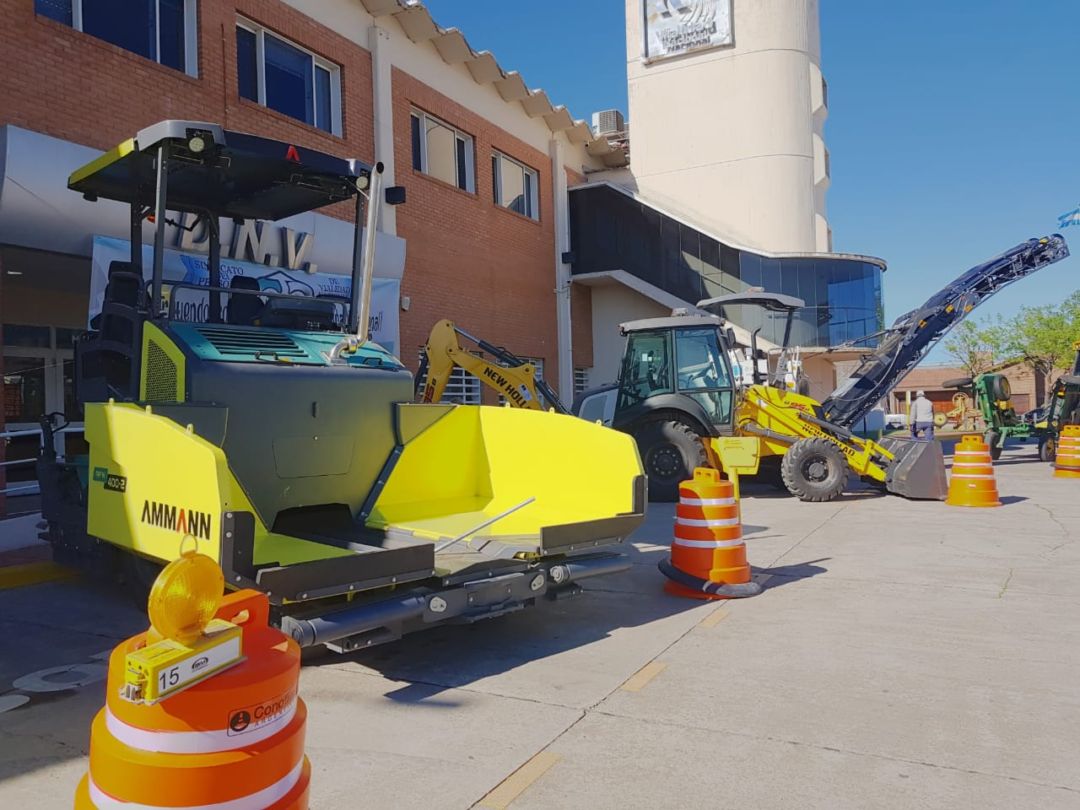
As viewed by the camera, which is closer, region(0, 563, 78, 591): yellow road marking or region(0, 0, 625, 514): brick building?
region(0, 563, 78, 591): yellow road marking

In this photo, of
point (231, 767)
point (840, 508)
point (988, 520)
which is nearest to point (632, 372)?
point (840, 508)

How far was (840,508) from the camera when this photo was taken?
433 inches

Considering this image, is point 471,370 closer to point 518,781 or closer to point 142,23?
point 142,23

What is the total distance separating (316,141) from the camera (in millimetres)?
12734

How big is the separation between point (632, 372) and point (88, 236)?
7605 mm

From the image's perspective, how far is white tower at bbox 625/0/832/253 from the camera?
22312 millimetres

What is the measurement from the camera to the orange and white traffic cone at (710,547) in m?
6.14

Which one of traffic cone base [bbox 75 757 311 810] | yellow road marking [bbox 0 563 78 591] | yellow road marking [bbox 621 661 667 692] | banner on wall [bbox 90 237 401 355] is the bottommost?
yellow road marking [bbox 621 661 667 692]

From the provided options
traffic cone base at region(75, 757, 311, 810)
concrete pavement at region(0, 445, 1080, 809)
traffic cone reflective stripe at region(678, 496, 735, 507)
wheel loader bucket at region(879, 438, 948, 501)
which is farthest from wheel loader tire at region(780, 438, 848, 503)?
traffic cone base at region(75, 757, 311, 810)

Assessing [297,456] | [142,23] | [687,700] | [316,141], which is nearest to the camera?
[687,700]

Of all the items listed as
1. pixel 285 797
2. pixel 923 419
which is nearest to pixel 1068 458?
pixel 923 419

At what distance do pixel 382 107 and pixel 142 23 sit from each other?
4.40 meters

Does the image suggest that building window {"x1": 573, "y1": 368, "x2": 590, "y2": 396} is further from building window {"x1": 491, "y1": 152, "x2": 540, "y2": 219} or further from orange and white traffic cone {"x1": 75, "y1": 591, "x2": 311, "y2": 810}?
orange and white traffic cone {"x1": 75, "y1": 591, "x2": 311, "y2": 810}

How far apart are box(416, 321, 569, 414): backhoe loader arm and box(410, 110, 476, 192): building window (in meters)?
5.51
